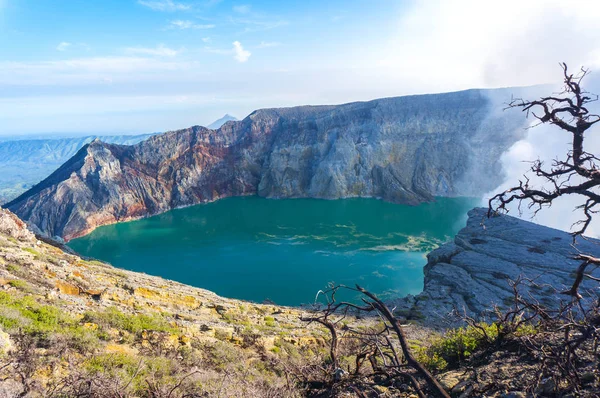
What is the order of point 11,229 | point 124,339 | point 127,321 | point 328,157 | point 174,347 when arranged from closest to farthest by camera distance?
point 124,339
point 174,347
point 127,321
point 11,229
point 328,157

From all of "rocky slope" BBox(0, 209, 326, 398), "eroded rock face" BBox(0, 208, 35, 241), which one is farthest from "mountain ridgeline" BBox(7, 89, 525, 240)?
"rocky slope" BBox(0, 209, 326, 398)

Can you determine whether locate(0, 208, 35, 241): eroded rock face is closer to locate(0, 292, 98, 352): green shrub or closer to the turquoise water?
locate(0, 292, 98, 352): green shrub

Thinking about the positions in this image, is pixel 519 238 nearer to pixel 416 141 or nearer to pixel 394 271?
pixel 394 271

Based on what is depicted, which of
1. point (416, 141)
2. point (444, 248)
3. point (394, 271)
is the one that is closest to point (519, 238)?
point (444, 248)

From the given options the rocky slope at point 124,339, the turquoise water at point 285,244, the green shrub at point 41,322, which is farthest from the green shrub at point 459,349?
the turquoise water at point 285,244

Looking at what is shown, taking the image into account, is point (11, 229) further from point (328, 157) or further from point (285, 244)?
point (328, 157)

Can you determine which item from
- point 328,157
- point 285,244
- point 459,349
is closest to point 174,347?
point 459,349

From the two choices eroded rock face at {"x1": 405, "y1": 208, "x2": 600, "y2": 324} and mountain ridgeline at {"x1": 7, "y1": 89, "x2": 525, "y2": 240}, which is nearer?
eroded rock face at {"x1": 405, "y1": 208, "x2": 600, "y2": 324}
